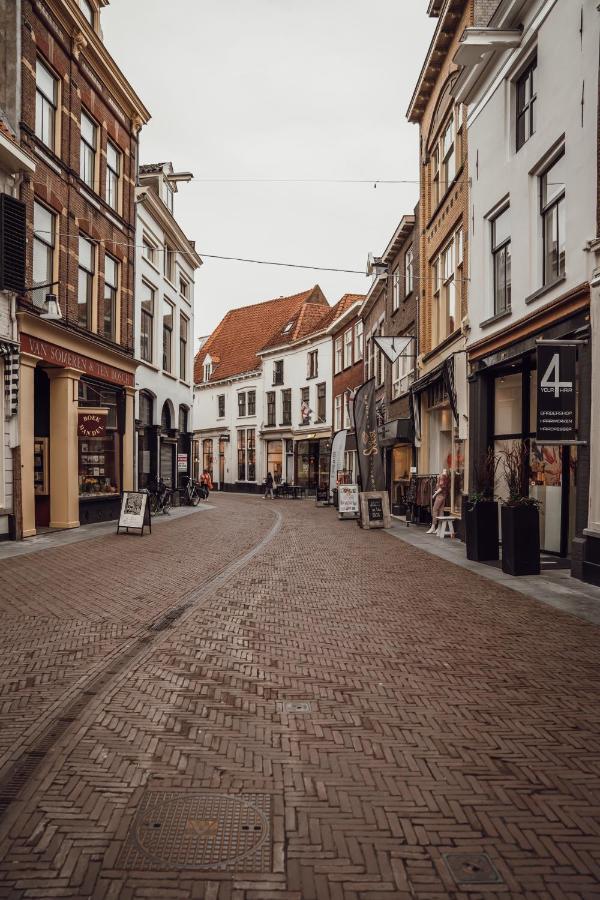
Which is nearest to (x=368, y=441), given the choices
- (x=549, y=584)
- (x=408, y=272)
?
(x=408, y=272)

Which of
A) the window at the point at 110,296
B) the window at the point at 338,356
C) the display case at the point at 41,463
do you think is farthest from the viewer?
the window at the point at 338,356

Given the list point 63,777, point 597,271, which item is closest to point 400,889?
point 63,777

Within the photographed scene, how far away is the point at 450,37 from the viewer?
1608 cm

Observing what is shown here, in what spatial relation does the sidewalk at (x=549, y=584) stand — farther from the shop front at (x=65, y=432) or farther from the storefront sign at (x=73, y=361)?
the storefront sign at (x=73, y=361)

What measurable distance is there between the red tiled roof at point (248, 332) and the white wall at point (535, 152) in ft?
97.3

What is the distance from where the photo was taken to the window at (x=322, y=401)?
38.9m

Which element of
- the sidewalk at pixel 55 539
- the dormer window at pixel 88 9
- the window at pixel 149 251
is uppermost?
the dormer window at pixel 88 9

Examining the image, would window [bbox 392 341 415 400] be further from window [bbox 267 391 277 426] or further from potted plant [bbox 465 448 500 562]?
window [bbox 267 391 277 426]

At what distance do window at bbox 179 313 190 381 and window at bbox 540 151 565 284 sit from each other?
64.5ft

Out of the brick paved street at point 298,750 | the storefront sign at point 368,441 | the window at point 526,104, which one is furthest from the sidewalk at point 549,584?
the window at point 526,104

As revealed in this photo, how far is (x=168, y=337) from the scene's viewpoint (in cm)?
2655

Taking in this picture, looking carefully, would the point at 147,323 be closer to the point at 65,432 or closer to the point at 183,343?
the point at 183,343

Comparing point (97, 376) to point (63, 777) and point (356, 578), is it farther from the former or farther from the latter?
point (63, 777)

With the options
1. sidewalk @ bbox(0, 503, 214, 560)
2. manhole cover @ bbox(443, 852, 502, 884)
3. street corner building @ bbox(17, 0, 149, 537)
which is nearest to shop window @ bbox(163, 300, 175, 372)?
street corner building @ bbox(17, 0, 149, 537)
